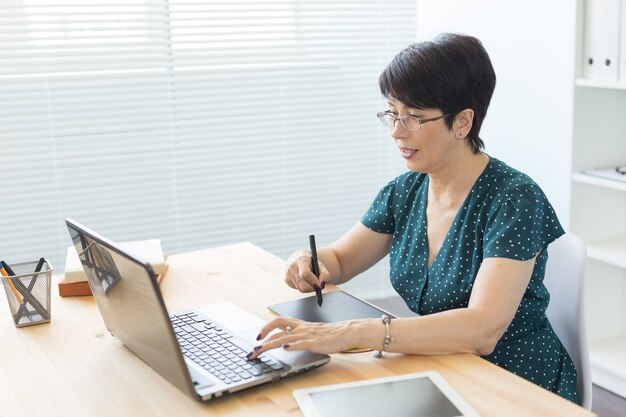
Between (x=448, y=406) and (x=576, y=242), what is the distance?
661 millimetres

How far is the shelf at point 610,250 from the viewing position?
9.17 ft

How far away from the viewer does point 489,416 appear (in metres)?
1.29

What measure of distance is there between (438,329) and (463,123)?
538 mm

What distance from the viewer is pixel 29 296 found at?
5.82ft

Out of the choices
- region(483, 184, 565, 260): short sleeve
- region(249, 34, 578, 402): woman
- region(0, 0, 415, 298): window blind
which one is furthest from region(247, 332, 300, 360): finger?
region(0, 0, 415, 298): window blind

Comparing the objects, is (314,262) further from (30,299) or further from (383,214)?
(30,299)

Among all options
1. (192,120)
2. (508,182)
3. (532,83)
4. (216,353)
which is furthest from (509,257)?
(192,120)

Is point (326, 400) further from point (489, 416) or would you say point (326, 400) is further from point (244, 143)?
point (244, 143)

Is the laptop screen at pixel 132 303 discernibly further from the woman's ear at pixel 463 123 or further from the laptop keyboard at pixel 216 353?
the woman's ear at pixel 463 123

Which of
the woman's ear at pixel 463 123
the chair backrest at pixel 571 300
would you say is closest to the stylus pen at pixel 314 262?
the woman's ear at pixel 463 123

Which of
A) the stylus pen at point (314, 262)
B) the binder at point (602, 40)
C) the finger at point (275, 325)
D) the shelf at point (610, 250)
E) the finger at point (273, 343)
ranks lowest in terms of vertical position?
the shelf at point (610, 250)

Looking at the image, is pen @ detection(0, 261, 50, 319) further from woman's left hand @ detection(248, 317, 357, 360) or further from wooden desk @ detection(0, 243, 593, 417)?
woman's left hand @ detection(248, 317, 357, 360)

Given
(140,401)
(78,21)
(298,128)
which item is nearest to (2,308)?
(140,401)

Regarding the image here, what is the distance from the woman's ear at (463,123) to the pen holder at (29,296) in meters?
0.95
